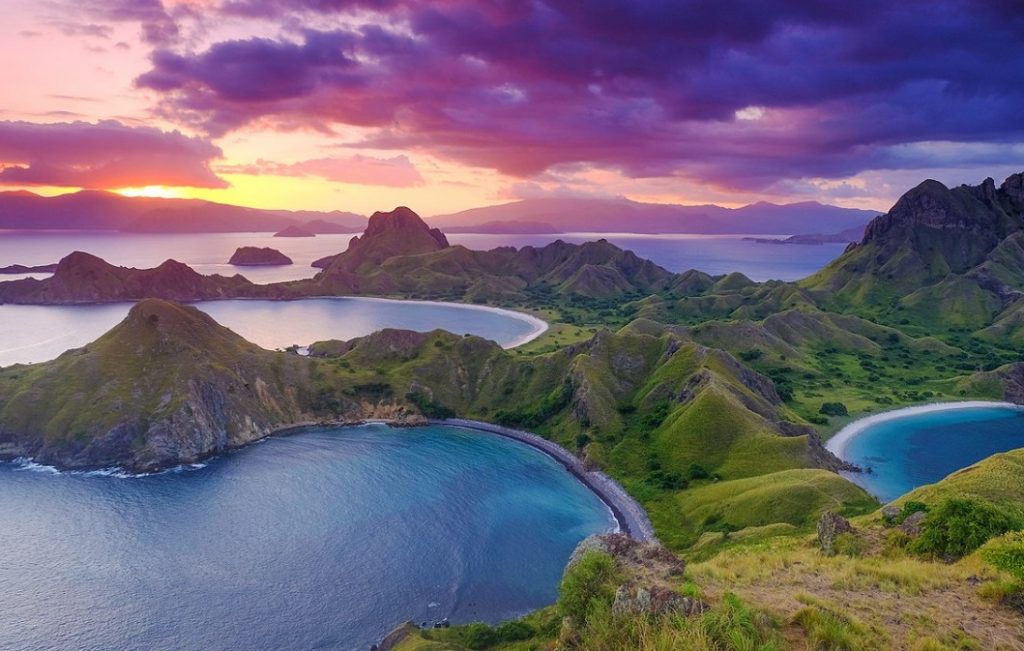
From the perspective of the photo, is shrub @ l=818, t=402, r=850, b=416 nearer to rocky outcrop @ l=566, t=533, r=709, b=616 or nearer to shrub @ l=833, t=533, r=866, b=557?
shrub @ l=833, t=533, r=866, b=557

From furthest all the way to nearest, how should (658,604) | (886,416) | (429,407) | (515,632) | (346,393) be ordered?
1. (886,416)
2. (346,393)
3. (429,407)
4. (515,632)
5. (658,604)

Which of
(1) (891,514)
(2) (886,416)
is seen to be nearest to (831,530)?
(1) (891,514)

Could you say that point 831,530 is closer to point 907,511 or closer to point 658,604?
point 907,511

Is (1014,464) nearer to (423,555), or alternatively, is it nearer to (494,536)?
(494,536)

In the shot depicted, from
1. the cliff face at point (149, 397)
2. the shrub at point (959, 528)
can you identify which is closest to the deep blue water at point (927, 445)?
the shrub at point (959, 528)

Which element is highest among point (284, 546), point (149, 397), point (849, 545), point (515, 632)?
point (849, 545)

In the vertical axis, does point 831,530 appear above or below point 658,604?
below
